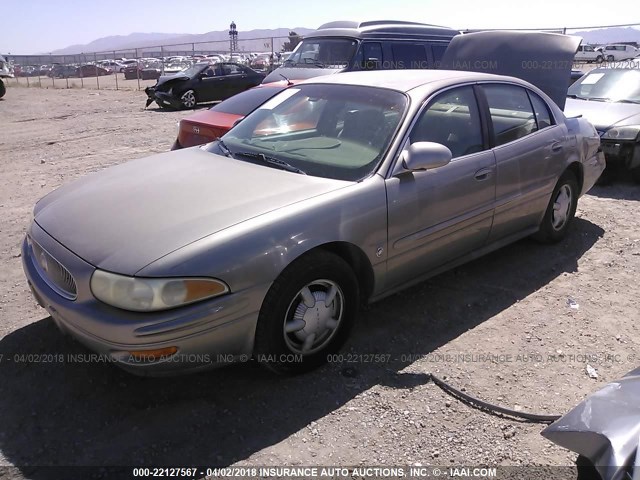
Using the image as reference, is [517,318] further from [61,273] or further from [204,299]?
[61,273]

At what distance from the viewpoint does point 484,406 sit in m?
2.93

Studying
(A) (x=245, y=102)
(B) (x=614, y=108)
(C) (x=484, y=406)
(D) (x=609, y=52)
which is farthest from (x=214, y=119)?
→ (D) (x=609, y=52)

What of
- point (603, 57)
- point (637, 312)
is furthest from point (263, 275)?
point (603, 57)

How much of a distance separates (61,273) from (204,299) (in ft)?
2.69

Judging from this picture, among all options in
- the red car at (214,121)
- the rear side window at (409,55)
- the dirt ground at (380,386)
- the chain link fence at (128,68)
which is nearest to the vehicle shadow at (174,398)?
the dirt ground at (380,386)

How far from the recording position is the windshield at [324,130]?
3.42 m

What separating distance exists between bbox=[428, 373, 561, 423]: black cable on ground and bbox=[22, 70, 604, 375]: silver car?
654mm

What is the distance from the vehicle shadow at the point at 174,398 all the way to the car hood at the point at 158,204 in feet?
2.64

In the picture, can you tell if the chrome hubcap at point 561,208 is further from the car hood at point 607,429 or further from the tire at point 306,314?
the car hood at point 607,429

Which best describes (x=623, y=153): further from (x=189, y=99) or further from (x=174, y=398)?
(x=189, y=99)

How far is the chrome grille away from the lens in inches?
107

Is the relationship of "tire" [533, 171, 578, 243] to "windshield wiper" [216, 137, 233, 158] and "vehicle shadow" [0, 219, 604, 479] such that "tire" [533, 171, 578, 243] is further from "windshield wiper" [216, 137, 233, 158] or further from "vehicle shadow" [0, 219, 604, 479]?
"windshield wiper" [216, 137, 233, 158]

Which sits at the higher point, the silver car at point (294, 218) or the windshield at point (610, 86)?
the windshield at point (610, 86)

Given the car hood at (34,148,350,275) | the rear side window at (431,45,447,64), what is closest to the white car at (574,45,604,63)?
the rear side window at (431,45,447,64)
